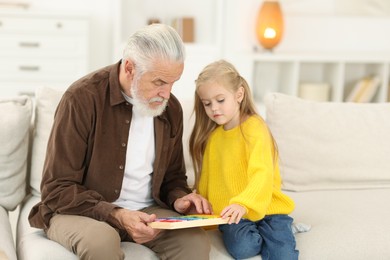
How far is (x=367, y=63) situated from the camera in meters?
5.20

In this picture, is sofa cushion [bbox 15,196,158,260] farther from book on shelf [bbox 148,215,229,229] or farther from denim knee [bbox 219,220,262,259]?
denim knee [bbox 219,220,262,259]

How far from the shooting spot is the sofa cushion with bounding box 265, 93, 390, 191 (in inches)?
107

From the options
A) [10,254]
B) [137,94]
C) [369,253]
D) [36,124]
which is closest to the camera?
[10,254]

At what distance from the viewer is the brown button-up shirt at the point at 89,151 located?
2.03 metres

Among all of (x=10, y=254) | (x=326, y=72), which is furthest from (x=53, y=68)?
(x=10, y=254)

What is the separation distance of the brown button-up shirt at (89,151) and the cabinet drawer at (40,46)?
2.50 m

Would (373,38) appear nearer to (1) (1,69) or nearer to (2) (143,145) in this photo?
(1) (1,69)

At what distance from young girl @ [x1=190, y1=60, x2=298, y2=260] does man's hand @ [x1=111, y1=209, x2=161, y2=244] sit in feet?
0.79

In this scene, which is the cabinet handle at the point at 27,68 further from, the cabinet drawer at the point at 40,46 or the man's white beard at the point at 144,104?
the man's white beard at the point at 144,104

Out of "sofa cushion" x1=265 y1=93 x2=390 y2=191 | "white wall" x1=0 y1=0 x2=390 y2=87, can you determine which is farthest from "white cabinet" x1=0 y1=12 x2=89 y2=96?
"sofa cushion" x1=265 y1=93 x2=390 y2=191

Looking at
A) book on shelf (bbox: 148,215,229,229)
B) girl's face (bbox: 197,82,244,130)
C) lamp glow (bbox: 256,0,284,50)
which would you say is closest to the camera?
book on shelf (bbox: 148,215,229,229)

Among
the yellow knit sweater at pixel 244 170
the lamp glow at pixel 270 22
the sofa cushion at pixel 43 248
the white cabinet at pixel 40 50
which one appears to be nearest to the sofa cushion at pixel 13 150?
the sofa cushion at pixel 43 248

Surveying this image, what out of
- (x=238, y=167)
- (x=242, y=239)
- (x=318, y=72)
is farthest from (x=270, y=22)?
(x=242, y=239)

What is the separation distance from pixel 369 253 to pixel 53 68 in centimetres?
301
